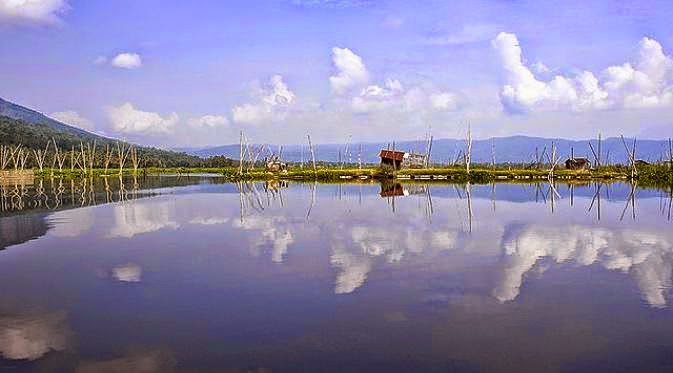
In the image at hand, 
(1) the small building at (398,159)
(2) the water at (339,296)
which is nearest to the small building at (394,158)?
(1) the small building at (398,159)

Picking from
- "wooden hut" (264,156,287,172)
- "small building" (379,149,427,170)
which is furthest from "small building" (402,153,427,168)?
"wooden hut" (264,156,287,172)

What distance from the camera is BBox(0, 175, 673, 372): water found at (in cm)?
722

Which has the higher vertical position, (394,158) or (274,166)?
(394,158)

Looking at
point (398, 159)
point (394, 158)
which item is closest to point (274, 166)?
point (394, 158)

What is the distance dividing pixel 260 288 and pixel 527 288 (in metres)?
4.80

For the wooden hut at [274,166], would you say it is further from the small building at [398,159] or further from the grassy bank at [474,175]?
the small building at [398,159]

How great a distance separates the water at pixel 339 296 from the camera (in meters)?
7.22

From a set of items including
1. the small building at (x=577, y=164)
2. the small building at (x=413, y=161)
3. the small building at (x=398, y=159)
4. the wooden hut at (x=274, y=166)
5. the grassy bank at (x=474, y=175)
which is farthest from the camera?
the wooden hut at (x=274, y=166)

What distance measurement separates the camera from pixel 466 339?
7.77m

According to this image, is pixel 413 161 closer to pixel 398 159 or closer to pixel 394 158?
pixel 398 159

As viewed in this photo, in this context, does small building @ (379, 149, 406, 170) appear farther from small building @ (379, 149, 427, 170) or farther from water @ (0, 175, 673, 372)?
water @ (0, 175, 673, 372)

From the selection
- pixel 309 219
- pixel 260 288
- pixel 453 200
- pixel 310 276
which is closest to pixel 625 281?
pixel 310 276

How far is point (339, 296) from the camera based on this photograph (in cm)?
1001

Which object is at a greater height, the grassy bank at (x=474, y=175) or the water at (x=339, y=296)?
the grassy bank at (x=474, y=175)
